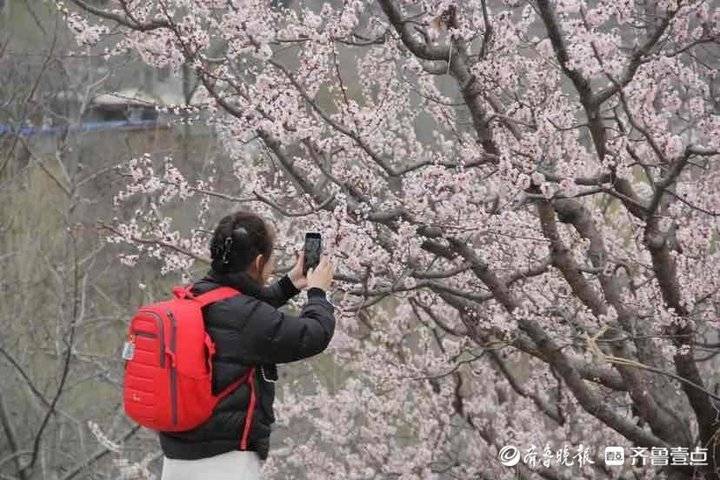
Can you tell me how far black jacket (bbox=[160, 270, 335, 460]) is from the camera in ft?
7.60

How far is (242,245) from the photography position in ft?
7.96

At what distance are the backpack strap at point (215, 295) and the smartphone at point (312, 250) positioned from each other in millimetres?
253

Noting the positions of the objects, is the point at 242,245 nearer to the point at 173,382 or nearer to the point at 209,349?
the point at 209,349

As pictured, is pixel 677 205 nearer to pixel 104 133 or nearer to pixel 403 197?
pixel 403 197

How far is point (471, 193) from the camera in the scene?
3.92 meters

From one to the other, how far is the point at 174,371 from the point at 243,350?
0.58ft

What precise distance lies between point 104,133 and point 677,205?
8.04m

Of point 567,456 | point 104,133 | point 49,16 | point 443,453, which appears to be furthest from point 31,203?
point 567,456

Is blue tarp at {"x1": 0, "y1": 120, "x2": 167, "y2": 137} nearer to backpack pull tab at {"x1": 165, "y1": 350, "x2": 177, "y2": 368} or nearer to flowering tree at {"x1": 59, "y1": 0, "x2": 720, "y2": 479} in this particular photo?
flowering tree at {"x1": 59, "y1": 0, "x2": 720, "y2": 479}

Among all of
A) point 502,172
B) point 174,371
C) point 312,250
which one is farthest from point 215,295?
point 502,172

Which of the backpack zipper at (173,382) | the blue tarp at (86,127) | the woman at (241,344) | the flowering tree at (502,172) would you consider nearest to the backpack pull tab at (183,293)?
the woman at (241,344)

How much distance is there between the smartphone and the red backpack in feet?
1.03

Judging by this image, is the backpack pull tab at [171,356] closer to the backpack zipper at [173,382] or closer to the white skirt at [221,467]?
the backpack zipper at [173,382]

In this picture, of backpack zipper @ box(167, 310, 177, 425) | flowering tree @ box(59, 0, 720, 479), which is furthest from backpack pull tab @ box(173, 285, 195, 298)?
flowering tree @ box(59, 0, 720, 479)
